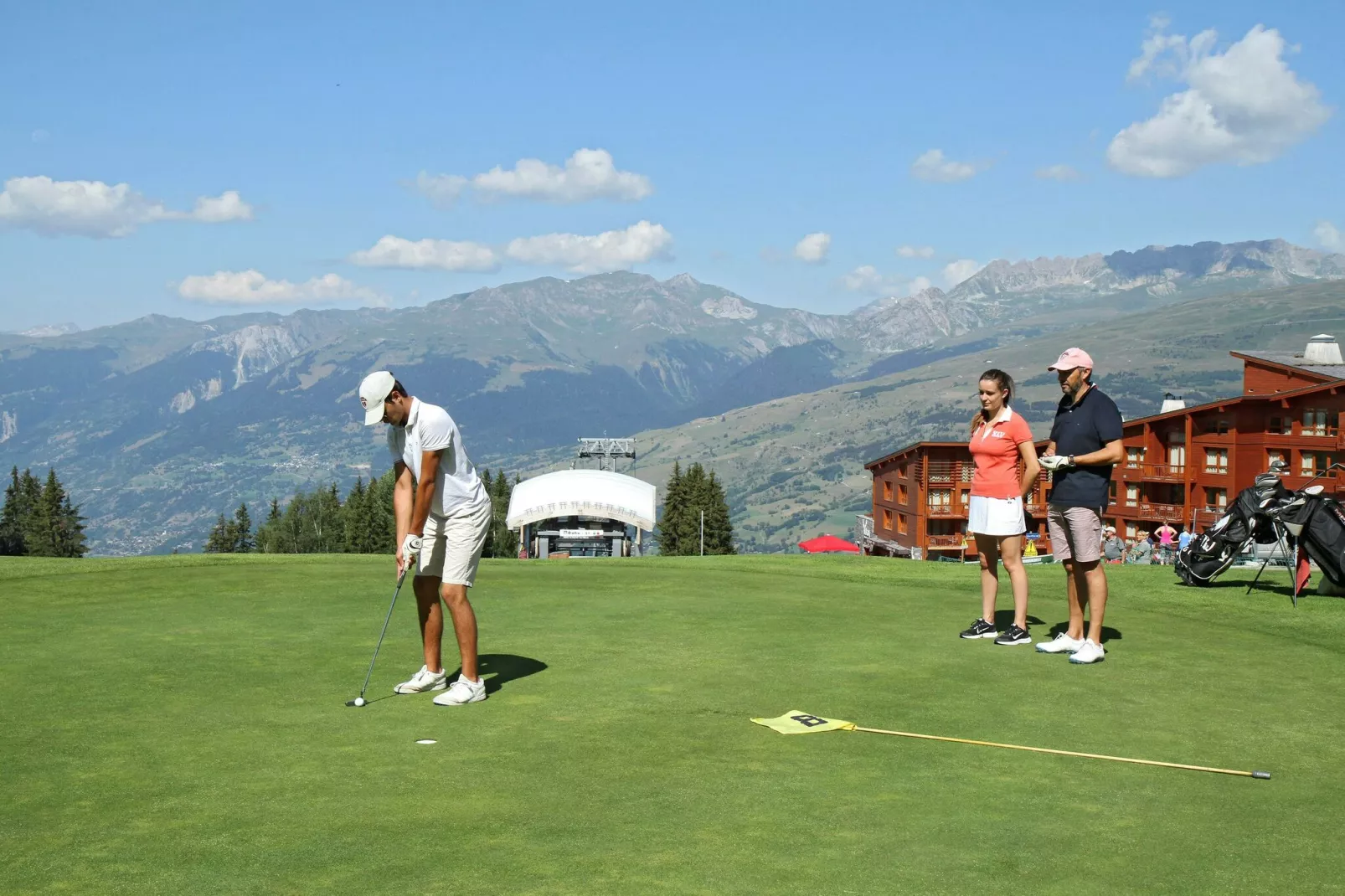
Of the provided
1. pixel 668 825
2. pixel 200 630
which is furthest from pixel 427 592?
pixel 668 825

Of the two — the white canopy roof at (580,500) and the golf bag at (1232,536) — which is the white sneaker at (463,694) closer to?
the golf bag at (1232,536)

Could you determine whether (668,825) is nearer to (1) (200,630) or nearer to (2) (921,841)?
(2) (921,841)

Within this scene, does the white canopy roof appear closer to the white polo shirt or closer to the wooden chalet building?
the wooden chalet building

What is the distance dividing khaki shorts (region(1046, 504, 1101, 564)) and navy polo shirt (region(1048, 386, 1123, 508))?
0.27 feet

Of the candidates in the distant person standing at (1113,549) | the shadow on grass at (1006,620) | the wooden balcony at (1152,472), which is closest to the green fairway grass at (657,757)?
the shadow on grass at (1006,620)

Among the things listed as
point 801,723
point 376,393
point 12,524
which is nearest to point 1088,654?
point 801,723

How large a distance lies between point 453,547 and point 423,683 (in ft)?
3.68

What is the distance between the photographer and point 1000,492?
1283 centimetres

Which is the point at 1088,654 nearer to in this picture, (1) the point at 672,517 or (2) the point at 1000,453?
(2) the point at 1000,453

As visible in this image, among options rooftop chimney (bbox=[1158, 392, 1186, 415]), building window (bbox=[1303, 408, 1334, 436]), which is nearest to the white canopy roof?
rooftop chimney (bbox=[1158, 392, 1186, 415])

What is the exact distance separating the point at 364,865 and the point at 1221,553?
1455cm

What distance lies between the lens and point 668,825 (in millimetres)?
6582

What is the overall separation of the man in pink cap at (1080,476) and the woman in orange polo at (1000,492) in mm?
347

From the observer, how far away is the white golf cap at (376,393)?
32.6ft
